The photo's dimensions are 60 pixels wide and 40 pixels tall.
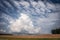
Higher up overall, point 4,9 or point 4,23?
point 4,9

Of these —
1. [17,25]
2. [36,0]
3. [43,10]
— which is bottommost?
[17,25]

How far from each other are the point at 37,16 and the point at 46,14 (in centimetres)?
11

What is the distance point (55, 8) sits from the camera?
1995 millimetres

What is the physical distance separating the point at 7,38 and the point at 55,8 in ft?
2.18

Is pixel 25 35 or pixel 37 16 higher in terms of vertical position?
pixel 37 16

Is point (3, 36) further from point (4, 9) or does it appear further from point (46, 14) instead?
point (46, 14)

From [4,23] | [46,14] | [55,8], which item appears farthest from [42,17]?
[4,23]

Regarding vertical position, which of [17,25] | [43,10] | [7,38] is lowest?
[7,38]

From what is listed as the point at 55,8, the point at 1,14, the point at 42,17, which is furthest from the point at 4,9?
the point at 55,8

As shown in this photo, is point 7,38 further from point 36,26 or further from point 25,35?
point 36,26

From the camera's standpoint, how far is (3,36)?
1.96 metres

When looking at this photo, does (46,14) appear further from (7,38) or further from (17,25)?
(7,38)

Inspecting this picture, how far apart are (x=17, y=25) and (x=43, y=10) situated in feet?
1.17

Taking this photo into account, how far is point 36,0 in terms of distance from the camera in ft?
6.58
